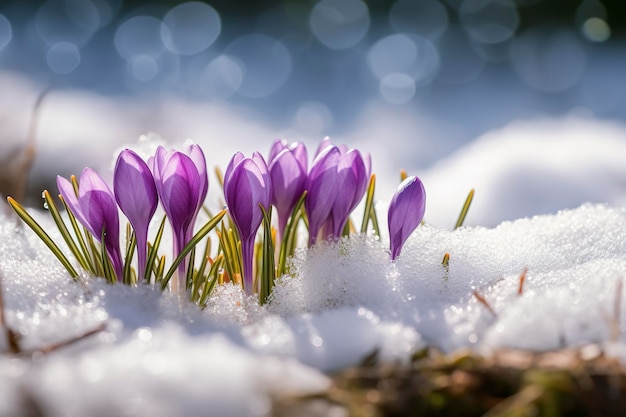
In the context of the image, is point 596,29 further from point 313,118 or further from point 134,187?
point 134,187

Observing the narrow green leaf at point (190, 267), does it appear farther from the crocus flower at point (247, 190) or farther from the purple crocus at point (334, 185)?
the purple crocus at point (334, 185)

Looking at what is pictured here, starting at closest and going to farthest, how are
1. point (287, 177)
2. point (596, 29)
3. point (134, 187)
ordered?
point (134, 187) → point (287, 177) → point (596, 29)

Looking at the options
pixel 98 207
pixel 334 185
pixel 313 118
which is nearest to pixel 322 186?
pixel 334 185

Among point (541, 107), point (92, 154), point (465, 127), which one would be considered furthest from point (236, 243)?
point (541, 107)

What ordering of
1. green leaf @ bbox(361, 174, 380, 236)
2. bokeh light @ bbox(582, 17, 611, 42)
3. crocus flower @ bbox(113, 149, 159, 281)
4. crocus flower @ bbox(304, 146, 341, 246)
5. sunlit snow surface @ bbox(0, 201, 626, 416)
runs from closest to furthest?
sunlit snow surface @ bbox(0, 201, 626, 416) → crocus flower @ bbox(113, 149, 159, 281) → crocus flower @ bbox(304, 146, 341, 246) → green leaf @ bbox(361, 174, 380, 236) → bokeh light @ bbox(582, 17, 611, 42)

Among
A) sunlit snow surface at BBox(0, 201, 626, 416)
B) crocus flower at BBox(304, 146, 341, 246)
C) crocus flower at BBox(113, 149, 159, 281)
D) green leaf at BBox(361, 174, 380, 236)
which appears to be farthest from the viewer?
green leaf at BBox(361, 174, 380, 236)

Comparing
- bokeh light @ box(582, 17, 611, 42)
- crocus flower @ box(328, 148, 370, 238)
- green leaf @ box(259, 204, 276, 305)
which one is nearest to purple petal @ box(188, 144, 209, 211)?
green leaf @ box(259, 204, 276, 305)

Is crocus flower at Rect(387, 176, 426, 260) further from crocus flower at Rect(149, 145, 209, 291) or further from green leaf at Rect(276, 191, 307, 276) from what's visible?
crocus flower at Rect(149, 145, 209, 291)
